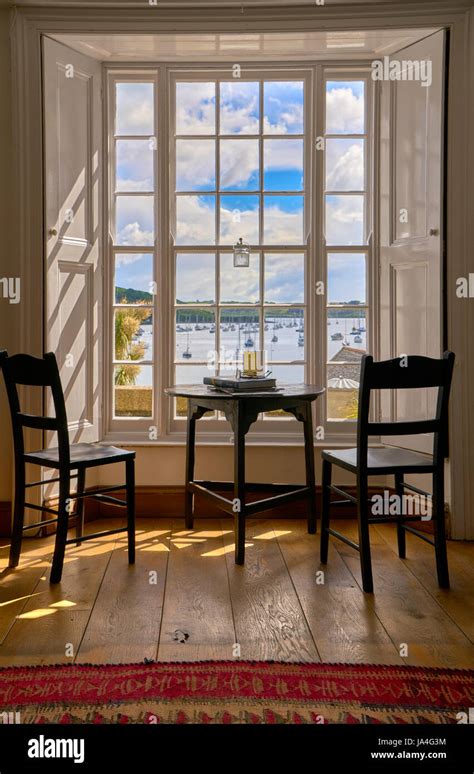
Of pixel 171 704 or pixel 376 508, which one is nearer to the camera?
pixel 171 704

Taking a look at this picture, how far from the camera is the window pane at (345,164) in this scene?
424 centimetres

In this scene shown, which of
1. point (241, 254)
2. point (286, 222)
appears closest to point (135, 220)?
point (241, 254)

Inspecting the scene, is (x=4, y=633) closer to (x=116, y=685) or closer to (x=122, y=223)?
(x=116, y=685)

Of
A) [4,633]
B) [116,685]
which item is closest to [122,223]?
[4,633]

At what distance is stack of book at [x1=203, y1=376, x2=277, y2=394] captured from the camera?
11.6ft

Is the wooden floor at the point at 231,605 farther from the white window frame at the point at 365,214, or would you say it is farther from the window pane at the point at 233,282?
the window pane at the point at 233,282

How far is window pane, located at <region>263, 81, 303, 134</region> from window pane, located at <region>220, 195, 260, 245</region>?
0.48 metres

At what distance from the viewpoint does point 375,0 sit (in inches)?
145

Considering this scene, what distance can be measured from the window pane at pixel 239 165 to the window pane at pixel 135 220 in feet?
1.68

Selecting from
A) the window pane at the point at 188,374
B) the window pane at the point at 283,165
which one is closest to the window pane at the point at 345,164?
the window pane at the point at 283,165

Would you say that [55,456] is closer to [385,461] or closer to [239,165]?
[385,461]

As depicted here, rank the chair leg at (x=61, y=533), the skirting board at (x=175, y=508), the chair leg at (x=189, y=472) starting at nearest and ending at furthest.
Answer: the chair leg at (x=61, y=533), the chair leg at (x=189, y=472), the skirting board at (x=175, y=508)

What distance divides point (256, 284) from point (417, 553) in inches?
75.9

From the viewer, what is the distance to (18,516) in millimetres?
3328
